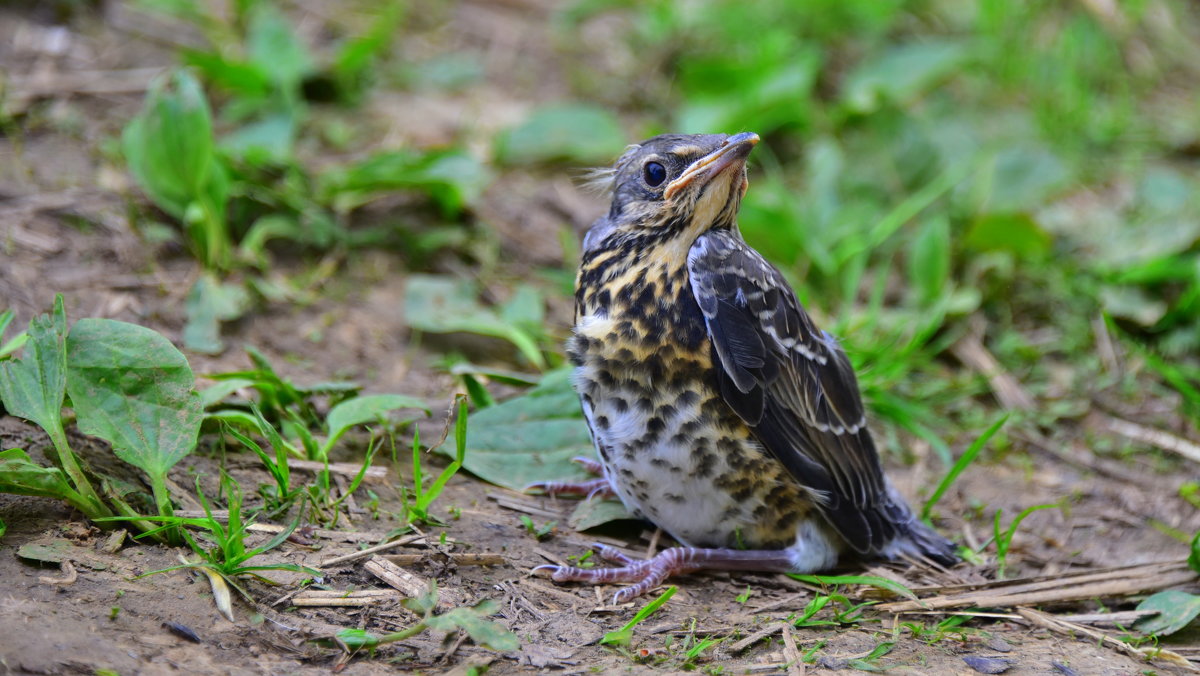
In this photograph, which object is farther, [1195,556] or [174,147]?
[174,147]

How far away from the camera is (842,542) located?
11.9 ft

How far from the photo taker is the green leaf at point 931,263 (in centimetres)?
521

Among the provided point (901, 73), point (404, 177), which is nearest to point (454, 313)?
point (404, 177)

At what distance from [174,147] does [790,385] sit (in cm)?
276

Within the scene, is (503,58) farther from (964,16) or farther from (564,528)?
(564,528)

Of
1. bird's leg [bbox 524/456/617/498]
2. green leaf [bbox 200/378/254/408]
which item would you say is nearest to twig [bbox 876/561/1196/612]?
bird's leg [bbox 524/456/617/498]

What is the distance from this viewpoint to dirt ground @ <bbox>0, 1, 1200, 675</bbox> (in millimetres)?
2639

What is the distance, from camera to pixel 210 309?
4223 millimetres

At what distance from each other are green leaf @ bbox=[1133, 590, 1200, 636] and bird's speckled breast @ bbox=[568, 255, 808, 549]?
45.6 inches

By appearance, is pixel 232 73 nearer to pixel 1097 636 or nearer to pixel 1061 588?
pixel 1061 588

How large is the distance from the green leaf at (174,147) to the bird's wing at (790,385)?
7.51 feet

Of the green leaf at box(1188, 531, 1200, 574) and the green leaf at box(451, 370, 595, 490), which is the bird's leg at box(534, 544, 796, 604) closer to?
the green leaf at box(451, 370, 595, 490)

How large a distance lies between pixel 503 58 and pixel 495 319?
2.99 meters

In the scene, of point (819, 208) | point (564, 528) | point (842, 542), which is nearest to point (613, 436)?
point (564, 528)
